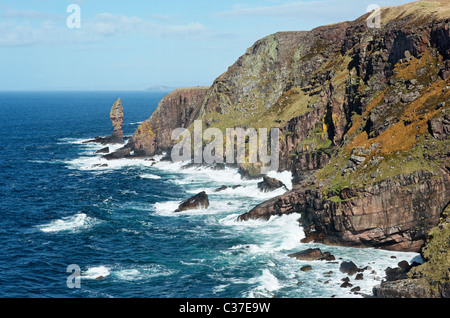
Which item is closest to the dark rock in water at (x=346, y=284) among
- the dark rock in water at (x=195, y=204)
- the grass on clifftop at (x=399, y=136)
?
the grass on clifftop at (x=399, y=136)

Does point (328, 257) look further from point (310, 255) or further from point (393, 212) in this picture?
point (393, 212)

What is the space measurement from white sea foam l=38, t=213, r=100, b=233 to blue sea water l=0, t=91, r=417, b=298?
187 millimetres

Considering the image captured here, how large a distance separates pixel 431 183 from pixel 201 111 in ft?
310

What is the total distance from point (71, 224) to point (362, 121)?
194 ft

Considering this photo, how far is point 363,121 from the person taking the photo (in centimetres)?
9175

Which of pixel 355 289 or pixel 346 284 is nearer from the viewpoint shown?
pixel 355 289

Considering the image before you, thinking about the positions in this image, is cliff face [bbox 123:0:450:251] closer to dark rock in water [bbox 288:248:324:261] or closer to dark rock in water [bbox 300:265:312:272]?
dark rock in water [bbox 288:248:324:261]

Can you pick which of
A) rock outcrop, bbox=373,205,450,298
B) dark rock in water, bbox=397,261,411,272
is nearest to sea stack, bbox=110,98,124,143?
dark rock in water, bbox=397,261,411,272

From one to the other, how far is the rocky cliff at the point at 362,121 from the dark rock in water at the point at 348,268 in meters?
8.98

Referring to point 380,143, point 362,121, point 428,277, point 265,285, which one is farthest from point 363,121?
point 265,285

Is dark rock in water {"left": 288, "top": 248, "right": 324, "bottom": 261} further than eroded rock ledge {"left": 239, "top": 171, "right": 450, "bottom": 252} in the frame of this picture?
No

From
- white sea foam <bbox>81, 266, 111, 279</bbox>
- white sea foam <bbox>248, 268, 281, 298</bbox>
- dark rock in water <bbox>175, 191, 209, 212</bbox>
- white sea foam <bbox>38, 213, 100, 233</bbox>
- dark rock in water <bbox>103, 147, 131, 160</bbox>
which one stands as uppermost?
dark rock in water <bbox>103, 147, 131, 160</bbox>

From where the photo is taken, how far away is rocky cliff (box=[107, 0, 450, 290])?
72.5 m

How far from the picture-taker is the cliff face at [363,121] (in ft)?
238
